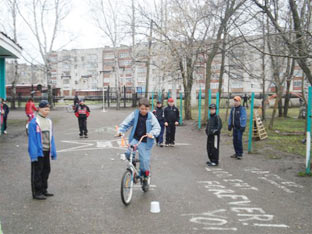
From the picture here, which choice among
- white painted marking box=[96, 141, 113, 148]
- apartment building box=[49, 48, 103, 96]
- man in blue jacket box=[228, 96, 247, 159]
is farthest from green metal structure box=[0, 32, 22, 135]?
apartment building box=[49, 48, 103, 96]

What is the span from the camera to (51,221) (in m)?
4.33

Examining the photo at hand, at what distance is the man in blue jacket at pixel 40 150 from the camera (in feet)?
16.8

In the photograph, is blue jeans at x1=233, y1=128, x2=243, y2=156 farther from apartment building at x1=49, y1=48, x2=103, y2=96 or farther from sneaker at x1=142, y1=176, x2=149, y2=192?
apartment building at x1=49, y1=48, x2=103, y2=96

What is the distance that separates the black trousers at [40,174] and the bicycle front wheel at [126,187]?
1521mm

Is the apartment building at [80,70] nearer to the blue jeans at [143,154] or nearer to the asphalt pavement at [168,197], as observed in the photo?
the asphalt pavement at [168,197]

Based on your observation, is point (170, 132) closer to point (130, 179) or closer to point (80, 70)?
point (130, 179)

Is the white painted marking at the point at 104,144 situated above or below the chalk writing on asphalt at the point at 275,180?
below

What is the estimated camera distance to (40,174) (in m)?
5.32

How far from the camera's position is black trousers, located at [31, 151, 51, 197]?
207 inches

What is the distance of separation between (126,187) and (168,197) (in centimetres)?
93

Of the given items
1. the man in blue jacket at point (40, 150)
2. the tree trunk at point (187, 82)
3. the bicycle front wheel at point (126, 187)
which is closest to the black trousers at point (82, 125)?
the man in blue jacket at point (40, 150)

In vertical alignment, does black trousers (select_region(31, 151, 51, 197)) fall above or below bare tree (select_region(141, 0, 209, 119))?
below

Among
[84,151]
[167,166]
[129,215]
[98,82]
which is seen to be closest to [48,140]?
[129,215]

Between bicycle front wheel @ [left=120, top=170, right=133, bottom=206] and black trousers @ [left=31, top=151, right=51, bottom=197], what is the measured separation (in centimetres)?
152
